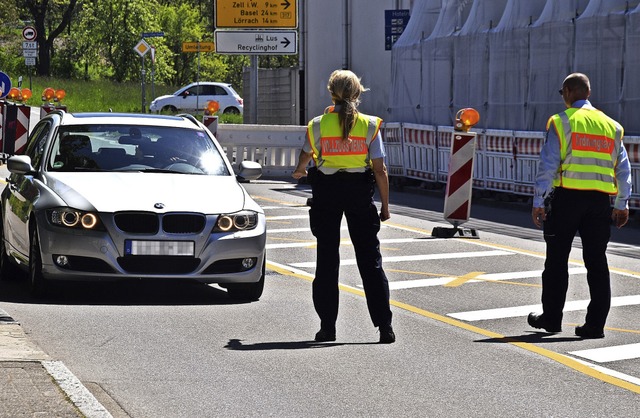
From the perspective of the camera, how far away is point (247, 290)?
11.2 meters

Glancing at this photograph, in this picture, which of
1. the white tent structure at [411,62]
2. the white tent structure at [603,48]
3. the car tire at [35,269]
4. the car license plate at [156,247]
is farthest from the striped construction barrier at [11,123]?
the car license plate at [156,247]

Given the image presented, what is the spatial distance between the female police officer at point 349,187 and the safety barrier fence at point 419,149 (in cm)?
1112

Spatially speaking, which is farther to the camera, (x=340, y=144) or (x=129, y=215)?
(x=129, y=215)

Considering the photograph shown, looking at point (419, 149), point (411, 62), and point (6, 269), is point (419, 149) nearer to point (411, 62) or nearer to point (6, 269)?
point (411, 62)

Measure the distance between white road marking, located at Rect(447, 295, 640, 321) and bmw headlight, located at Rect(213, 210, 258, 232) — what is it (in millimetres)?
1593

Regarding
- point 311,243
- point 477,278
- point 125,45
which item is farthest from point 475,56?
point 125,45

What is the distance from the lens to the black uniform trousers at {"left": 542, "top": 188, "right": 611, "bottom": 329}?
964 cm

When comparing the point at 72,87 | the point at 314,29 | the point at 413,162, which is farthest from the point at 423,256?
the point at 72,87

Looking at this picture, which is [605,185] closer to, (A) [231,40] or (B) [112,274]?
(B) [112,274]

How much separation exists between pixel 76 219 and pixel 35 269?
524 mm

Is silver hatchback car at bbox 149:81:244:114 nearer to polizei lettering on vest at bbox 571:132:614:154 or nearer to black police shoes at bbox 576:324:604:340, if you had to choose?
polizei lettering on vest at bbox 571:132:614:154

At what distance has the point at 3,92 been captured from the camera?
1150 inches

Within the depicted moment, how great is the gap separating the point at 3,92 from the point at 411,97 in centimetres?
832

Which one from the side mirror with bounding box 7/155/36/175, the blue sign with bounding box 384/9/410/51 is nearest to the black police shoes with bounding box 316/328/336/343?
the side mirror with bounding box 7/155/36/175
